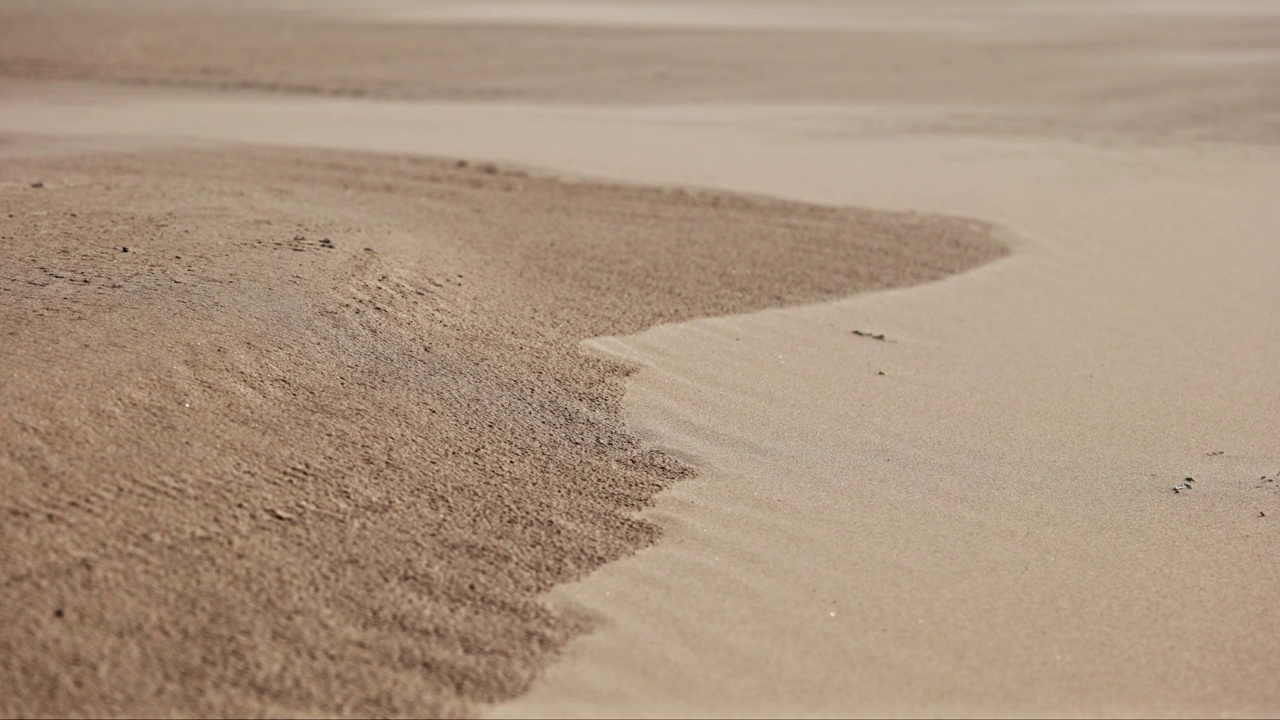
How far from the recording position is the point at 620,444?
4.08 metres

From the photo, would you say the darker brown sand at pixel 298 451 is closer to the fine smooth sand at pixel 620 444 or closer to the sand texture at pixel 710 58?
the fine smooth sand at pixel 620 444

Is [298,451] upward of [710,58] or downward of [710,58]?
downward

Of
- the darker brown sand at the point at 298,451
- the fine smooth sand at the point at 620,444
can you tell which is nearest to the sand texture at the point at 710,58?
the fine smooth sand at the point at 620,444

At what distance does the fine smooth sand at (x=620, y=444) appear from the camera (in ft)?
9.38

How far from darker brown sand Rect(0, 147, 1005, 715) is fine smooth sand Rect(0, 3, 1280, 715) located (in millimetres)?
13

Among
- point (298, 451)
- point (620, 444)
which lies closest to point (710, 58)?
point (620, 444)

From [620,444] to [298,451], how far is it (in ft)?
3.58

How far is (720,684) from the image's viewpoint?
9.53 feet

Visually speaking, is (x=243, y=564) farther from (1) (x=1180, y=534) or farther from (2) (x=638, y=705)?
(1) (x=1180, y=534)

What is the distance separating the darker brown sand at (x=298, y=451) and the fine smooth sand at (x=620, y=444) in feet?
0.04

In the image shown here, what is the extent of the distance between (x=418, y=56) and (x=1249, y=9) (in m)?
17.0

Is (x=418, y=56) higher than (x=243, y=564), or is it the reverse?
(x=418, y=56)

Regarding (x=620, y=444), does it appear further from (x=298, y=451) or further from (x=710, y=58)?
(x=710, y=58)

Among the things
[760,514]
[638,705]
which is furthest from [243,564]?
[760,514]
